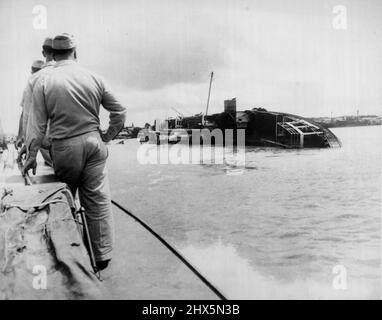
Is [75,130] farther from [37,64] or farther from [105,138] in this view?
[37,64]

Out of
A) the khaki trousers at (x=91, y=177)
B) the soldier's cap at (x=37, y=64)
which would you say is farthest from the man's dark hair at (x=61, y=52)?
the soldier's cap at (x=37, y=64)

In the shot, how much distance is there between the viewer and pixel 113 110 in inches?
123

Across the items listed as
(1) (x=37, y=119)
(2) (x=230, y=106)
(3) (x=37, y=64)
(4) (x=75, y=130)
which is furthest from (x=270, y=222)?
(2) (x=230, y=106)

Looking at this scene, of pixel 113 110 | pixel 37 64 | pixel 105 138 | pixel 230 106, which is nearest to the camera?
pixel 113 110

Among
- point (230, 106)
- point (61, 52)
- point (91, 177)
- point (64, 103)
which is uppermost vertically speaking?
point (230, 106)

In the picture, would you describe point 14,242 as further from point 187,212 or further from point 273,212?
point 273,212

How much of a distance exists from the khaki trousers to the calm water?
1.46m

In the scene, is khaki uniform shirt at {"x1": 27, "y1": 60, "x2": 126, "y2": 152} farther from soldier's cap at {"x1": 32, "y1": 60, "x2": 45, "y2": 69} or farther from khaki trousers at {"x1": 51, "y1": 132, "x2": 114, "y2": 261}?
soldier's cap at {"x1": 32, "y1": 60, "x2": 45, "y2": 69}

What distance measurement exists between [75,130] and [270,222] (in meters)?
6.05

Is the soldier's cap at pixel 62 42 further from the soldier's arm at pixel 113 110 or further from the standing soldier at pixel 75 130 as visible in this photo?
the soldier's arm at pixel 113 110

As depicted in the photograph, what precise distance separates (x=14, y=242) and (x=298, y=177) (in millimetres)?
13507

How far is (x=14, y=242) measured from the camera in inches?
82.0

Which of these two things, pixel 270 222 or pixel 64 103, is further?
pixel 270 222

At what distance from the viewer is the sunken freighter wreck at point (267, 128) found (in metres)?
25.1
